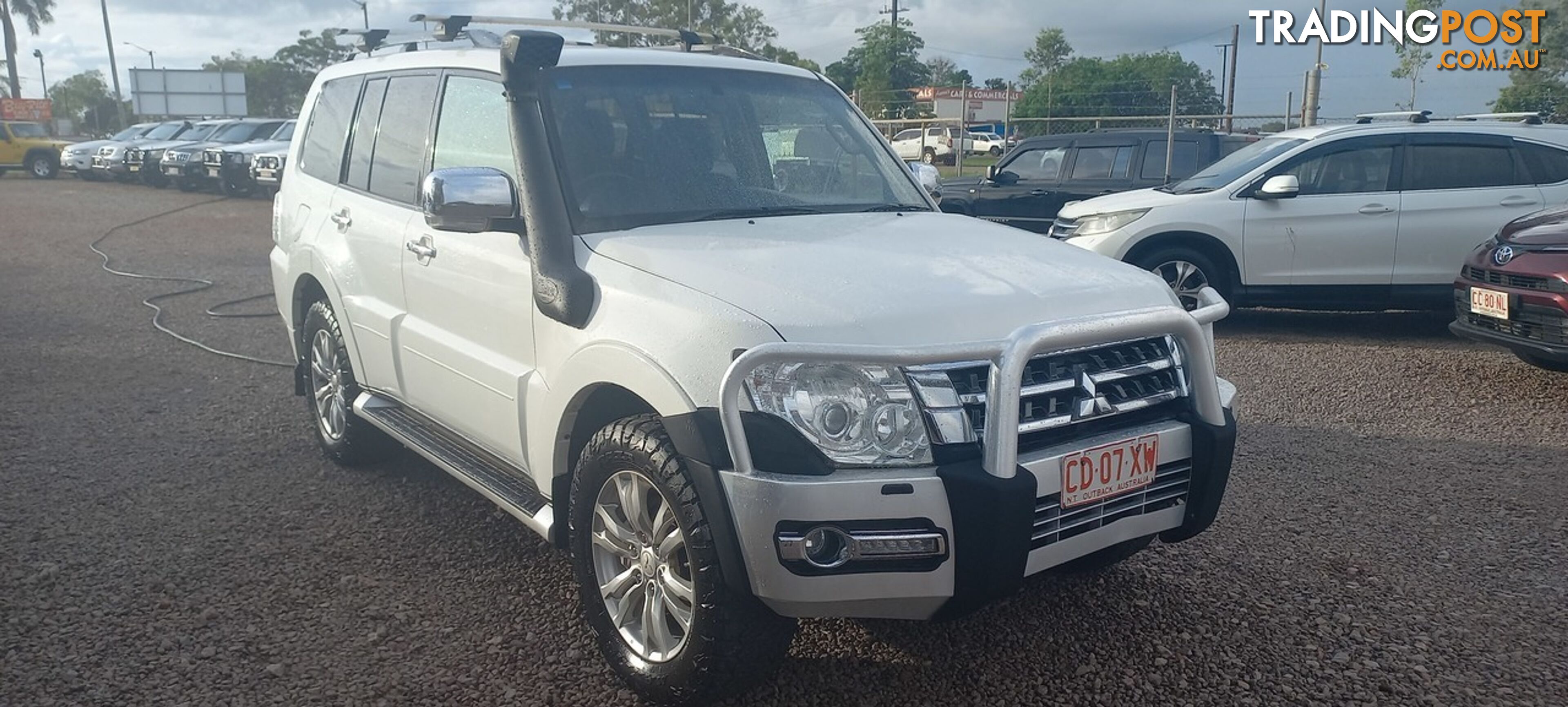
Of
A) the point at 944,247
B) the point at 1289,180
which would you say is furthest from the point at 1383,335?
the point at 944,247

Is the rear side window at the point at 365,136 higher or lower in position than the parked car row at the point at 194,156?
higher

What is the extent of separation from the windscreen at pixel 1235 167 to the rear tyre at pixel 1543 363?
2.32 meters

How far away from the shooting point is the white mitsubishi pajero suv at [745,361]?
2727mm

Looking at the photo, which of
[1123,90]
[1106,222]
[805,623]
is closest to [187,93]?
[1123,90]

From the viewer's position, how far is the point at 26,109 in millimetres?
59719

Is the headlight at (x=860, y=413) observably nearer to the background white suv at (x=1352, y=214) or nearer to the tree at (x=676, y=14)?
the background white suv at (x=1352, y=214)

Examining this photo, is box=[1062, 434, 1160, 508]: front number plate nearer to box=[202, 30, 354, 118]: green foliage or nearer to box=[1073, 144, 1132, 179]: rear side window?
box=[1073, 144, 1132, 179]: rear side window

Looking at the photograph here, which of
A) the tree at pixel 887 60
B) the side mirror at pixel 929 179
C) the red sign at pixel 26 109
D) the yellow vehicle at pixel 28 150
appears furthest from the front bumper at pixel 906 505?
the red sign at pixel 26 109

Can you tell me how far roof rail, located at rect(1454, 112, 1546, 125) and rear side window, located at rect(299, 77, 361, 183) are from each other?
7.87 metres

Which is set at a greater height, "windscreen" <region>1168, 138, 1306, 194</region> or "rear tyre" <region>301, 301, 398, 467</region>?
"windscreen" <region>1168, 138, 1306, 194</region>

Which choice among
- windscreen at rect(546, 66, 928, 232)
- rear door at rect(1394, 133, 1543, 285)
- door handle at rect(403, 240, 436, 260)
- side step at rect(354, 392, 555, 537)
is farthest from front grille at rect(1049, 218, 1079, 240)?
door handle at rect(403, 240, 436, 260)

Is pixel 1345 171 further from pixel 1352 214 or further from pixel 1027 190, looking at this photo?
pixel 1027 190

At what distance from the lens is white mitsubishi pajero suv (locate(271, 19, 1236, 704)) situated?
2.73 metres

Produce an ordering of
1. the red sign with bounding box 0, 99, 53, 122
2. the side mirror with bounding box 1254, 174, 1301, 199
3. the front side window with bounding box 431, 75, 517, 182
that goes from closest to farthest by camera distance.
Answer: the front side window with bounding box 431, 75, 517, 182, the side mirror with bounding box 1254, 174, 1301, 199, the red sign with bounding box 0, 99, 53, 122
